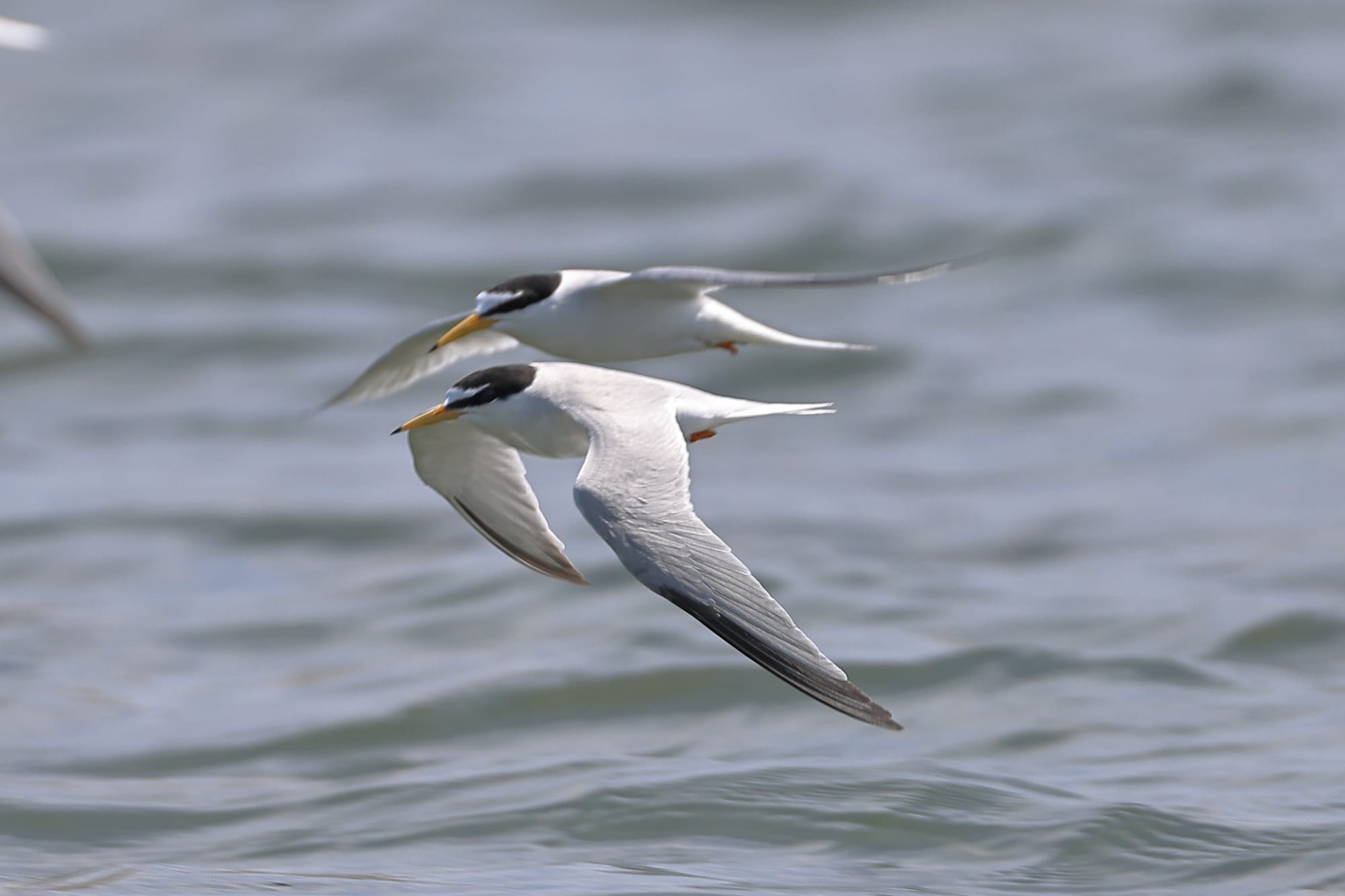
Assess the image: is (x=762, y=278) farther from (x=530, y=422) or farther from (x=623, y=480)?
(x=530, y=422)

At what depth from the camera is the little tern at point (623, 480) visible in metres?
5.63

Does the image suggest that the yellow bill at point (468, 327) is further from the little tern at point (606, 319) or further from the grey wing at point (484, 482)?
the grey wing at point (484, 482)

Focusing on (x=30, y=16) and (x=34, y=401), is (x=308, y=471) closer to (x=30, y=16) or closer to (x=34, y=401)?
(x=34, y=401)

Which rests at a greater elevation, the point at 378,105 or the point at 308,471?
the point at 378,105

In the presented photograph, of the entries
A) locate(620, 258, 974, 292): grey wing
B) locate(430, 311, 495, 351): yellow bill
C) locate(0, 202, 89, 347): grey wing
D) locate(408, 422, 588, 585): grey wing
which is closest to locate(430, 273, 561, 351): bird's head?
locate(430, 311, 495, 351): yellow bill

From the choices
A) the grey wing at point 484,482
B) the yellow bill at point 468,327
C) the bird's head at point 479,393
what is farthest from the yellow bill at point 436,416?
the grey wing at point 484,482

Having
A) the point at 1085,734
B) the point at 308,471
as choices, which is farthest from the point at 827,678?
the point at 308,471

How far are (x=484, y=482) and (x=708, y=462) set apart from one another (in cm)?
933

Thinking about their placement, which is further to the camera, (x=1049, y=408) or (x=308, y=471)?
(x=1049, y=408)

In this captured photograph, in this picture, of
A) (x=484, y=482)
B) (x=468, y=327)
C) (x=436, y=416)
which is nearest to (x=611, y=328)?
(x=468, y=327)

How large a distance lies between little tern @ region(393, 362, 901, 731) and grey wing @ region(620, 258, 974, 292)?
1.36ft

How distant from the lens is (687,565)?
580 cm

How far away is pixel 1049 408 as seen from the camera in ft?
58.9

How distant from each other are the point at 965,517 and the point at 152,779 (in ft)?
23.0
